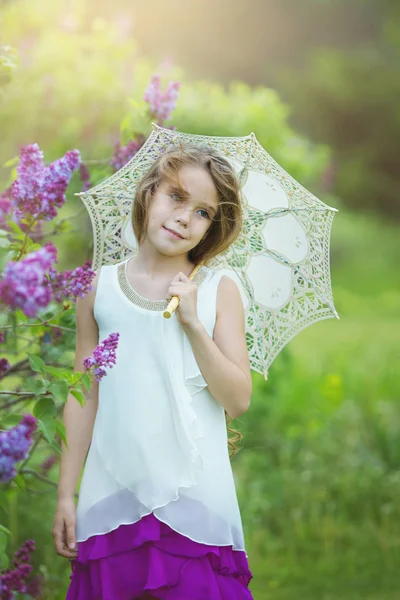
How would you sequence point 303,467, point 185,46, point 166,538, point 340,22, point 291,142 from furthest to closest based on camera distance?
point 340,22 → point 185,46 → point 291,142 → point 303,467 → point 166,538

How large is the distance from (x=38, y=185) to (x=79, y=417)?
1.65 feet

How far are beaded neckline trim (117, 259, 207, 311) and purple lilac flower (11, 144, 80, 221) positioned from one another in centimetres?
28

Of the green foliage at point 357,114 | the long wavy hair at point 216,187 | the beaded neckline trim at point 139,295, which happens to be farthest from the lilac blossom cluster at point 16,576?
the green foliage at point 357,114

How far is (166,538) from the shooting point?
66.7 inches

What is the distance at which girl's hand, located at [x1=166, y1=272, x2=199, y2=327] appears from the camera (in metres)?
1.70

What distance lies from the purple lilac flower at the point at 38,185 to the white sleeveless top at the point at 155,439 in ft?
0.95

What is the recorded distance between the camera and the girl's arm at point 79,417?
70.5 inches

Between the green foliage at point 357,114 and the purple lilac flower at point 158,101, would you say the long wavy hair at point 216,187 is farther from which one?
the green foliage at point 357,114

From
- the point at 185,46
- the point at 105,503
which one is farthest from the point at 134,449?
the point at 185,46

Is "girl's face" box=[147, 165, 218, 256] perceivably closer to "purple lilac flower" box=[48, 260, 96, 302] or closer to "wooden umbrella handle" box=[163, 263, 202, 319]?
"wooden umbrella handle" box=[163, 263, 202, 319]

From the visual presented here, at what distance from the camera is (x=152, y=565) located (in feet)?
5.43

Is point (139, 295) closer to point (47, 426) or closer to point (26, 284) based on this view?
point (47, 426)

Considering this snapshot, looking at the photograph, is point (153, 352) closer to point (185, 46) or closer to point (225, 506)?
point (225, 506)

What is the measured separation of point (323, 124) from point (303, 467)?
21.8 ft
